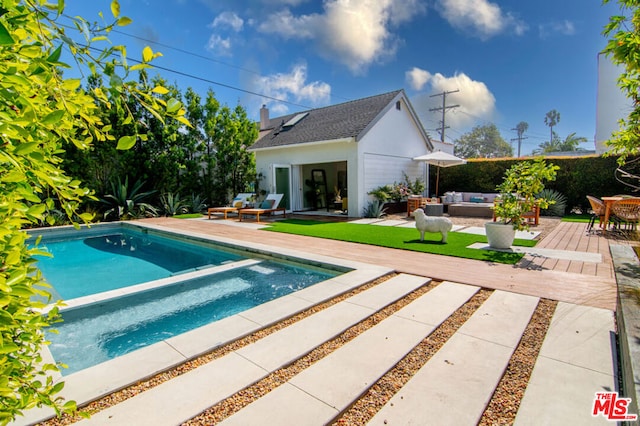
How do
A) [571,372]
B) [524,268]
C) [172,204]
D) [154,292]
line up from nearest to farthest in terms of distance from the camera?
1. [571,372]
2. [154,292]
3. [524,268]
4. [172,204]

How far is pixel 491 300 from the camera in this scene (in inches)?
159

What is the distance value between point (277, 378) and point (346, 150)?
37.2 ft

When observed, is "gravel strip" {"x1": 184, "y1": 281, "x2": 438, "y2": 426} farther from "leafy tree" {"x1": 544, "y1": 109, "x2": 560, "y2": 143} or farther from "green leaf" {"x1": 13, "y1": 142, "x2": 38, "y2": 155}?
"leafy tree" {"x1": 544, "y1": 109, "x2": 560, "y2": 143}

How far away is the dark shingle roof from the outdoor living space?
9354mm

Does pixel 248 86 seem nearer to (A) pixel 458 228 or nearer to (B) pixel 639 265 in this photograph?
(A) pixel 458 228

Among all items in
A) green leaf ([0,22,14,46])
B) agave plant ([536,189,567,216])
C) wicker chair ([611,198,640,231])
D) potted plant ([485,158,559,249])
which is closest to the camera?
green leaf ([0,22,14,46])

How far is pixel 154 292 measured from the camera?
→ 508cm

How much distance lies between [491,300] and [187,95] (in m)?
16.3

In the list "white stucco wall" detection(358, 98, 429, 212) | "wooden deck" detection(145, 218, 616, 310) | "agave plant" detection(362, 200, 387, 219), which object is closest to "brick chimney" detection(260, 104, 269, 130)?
"white stucco wall" detection(358, 98, 429, 212)

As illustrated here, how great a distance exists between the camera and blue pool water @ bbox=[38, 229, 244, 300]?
20.4 ft

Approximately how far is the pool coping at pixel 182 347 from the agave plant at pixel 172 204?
40.2 feet

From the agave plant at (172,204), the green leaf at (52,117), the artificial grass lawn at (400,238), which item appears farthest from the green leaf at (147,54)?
the agave plant at (172,204)

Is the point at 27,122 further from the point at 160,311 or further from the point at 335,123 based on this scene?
the point at 335,123

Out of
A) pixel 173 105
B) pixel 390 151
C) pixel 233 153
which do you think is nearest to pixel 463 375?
pixel 173 105
